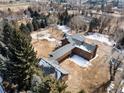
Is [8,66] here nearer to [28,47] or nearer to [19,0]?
[28,47]

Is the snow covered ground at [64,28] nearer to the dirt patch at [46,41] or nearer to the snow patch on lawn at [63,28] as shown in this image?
the snow patch on lawn at [63,28]

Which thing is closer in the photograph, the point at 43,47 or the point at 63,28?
the point at 43,47

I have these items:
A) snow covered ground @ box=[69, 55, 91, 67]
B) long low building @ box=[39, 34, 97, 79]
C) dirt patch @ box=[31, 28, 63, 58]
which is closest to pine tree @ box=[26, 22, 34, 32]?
dirt patch @ box=[31, 28, 63, 58]

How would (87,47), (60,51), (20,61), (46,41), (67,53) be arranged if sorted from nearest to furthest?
(20,61)
(60,51)
(67,53)
(87,47)
(46,41)

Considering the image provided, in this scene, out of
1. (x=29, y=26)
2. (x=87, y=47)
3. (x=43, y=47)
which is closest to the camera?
(x=87, y=47)

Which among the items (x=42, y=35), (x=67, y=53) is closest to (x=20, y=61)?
(x=67, y=53)

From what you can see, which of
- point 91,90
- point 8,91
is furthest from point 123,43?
point 8,91

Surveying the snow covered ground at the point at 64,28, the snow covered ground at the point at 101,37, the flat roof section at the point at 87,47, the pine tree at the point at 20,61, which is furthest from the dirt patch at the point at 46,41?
Result: the pine tree at the point at 20,61

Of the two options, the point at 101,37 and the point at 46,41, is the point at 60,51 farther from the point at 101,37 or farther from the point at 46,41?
the point at 101,37
